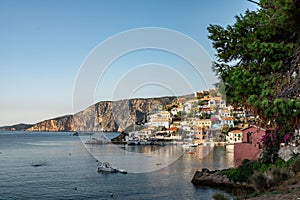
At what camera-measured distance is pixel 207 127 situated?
5162cm

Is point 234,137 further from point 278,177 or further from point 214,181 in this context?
point 278,177

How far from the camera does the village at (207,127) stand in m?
16.4

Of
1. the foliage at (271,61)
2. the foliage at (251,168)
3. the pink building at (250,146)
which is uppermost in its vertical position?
the foliage at (271,61)

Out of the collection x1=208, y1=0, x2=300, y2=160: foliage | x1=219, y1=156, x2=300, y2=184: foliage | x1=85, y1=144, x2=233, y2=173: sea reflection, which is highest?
x1=208, y1=0, x2=300, y2=160: foliage

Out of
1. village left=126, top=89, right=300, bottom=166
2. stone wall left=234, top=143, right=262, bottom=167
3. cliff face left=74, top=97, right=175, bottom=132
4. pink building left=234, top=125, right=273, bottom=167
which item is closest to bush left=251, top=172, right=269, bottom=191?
village left=126, top=89, right=300, bottom=166

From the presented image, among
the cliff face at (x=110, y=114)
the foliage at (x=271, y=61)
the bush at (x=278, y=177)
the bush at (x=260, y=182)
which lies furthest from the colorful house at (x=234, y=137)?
the foliage at (x=271, y=61)

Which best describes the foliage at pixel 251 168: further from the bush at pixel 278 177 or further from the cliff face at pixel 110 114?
the cliff face at pixel 110 114

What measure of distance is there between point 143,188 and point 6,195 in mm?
9529

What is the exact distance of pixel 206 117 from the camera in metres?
40.6

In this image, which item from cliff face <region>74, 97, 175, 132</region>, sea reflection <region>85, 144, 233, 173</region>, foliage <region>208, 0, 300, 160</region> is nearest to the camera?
foliage <region>208, 0, 300, 160</region>

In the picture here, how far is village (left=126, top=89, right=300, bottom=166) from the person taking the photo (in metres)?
16.4

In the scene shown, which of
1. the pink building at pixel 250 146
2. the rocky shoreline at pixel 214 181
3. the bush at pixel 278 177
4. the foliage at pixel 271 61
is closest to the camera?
the foliage at pixel 271 61

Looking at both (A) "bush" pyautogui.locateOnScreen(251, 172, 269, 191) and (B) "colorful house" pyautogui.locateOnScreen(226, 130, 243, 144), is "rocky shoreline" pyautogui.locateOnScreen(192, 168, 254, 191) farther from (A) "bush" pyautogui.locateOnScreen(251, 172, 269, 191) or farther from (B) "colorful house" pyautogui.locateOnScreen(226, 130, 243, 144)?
(B) "colorful house" pyautogui.locateOnScreen(226, 130, 243, 144)

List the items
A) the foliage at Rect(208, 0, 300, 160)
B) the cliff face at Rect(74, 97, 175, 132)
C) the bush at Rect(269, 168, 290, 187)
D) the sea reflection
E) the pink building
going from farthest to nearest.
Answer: the cliff face at Rect(74, 97, 175, 132)
the sea reflection
the pink building
the bush at Rect(269, 168, 290, 187)
the foliage at Rect(208, 0, 300, 160)
